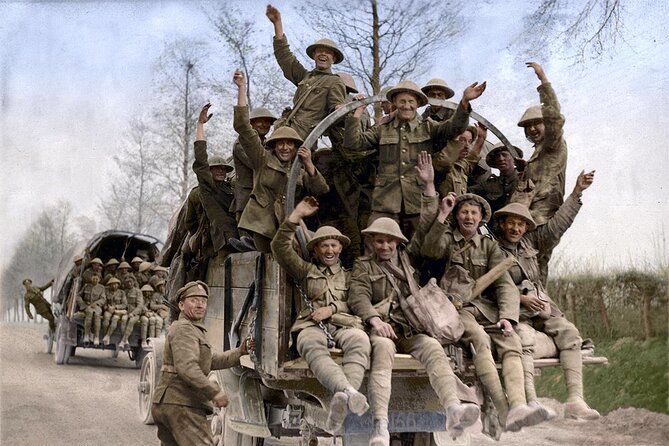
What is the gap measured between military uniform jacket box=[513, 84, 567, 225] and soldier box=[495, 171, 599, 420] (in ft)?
0.57

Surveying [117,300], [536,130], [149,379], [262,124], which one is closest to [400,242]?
[536,130]

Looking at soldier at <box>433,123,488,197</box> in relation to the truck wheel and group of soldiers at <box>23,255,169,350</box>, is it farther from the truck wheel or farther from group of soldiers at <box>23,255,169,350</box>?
group of soldiers at <box>23,255,169,350</box>

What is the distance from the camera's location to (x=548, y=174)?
253 inches

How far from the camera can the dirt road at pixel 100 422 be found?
9805mm

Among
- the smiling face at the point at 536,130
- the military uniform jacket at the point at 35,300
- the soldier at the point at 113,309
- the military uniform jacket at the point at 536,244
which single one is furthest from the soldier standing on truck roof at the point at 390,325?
the military uniform jacket at the point at 35,300

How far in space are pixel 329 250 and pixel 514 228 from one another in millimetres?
1449

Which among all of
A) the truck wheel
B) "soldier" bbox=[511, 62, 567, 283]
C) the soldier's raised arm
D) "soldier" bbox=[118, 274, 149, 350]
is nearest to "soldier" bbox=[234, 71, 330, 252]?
the soldier's raised arm

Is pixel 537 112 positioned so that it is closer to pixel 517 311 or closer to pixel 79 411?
pixel 517 311

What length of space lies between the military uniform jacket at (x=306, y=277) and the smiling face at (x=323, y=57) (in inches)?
91.0

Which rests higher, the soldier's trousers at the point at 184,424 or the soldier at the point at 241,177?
the soldier at the point at 241,177

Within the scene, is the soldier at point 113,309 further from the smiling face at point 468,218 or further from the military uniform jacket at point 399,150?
the smiling face at point 468,218

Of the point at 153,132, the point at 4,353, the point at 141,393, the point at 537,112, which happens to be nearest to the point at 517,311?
the point at 537,112

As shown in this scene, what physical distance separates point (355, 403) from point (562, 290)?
10.3 metres

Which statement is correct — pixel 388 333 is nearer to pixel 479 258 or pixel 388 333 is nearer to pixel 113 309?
pixel 479 258
